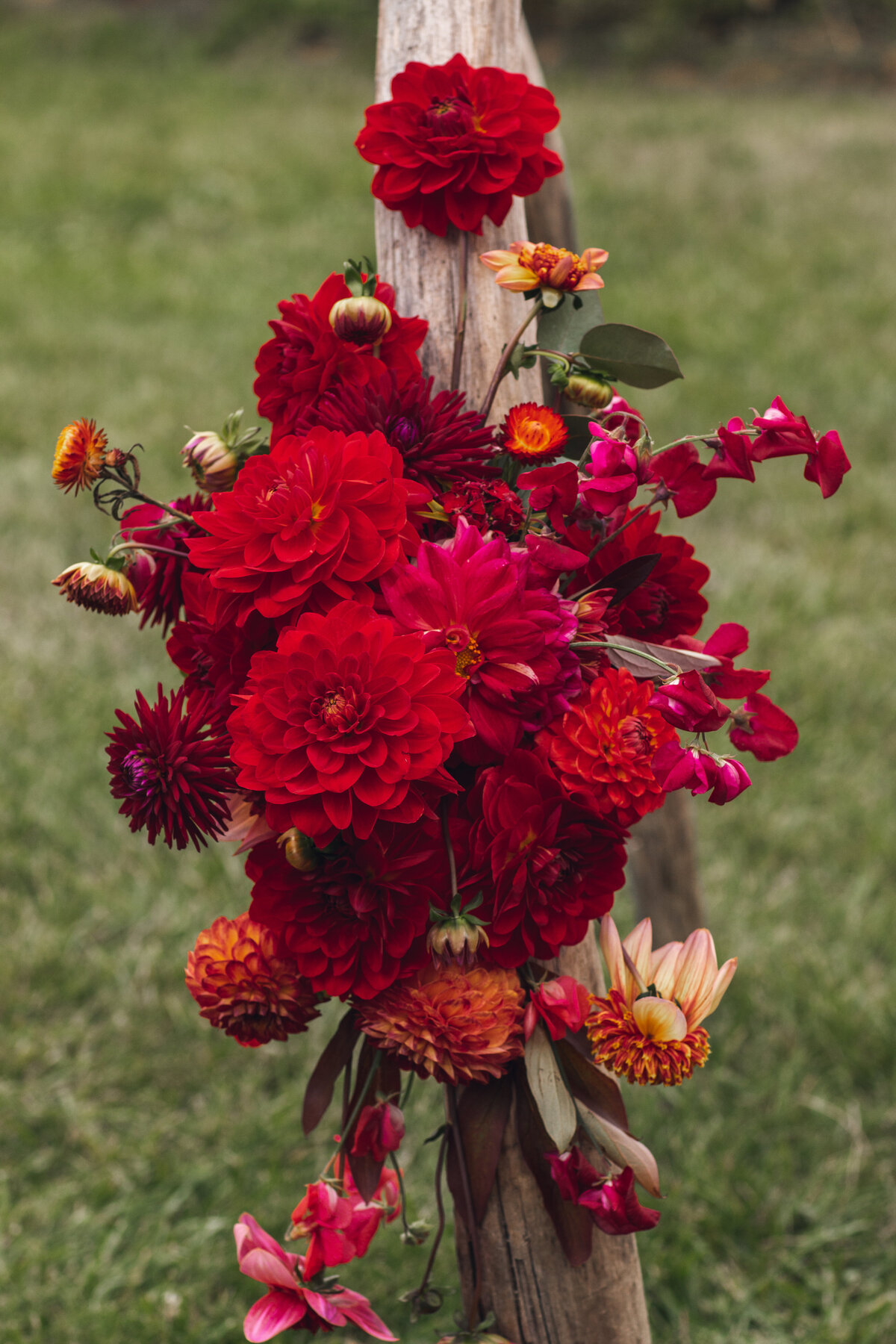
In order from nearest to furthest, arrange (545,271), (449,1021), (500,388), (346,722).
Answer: (346,722), (449,1021), (545,271), (500,388)

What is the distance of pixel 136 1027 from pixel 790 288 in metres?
4.34

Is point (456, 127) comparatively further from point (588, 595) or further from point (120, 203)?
point (120, 203)

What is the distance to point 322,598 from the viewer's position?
0.76m

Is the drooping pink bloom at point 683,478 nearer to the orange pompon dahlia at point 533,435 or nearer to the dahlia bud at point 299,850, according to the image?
the orange pompon dahlia at point 533,435

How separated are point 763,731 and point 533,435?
0.27 m

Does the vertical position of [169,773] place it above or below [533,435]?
below

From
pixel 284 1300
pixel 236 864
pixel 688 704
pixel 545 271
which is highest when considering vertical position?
pixel 545 271

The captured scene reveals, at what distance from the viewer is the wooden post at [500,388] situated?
95 cm

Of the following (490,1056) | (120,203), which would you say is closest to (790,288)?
(120,203)

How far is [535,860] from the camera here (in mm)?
766

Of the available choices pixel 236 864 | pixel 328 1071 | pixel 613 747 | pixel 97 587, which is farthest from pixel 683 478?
pixel 236 864

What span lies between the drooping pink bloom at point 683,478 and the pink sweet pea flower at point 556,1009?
1.15ft

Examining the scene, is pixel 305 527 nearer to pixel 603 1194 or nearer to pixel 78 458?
pixel 78 458

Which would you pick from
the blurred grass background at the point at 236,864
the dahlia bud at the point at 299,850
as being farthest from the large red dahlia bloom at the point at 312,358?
the blurred grass background at the point at 236,864
